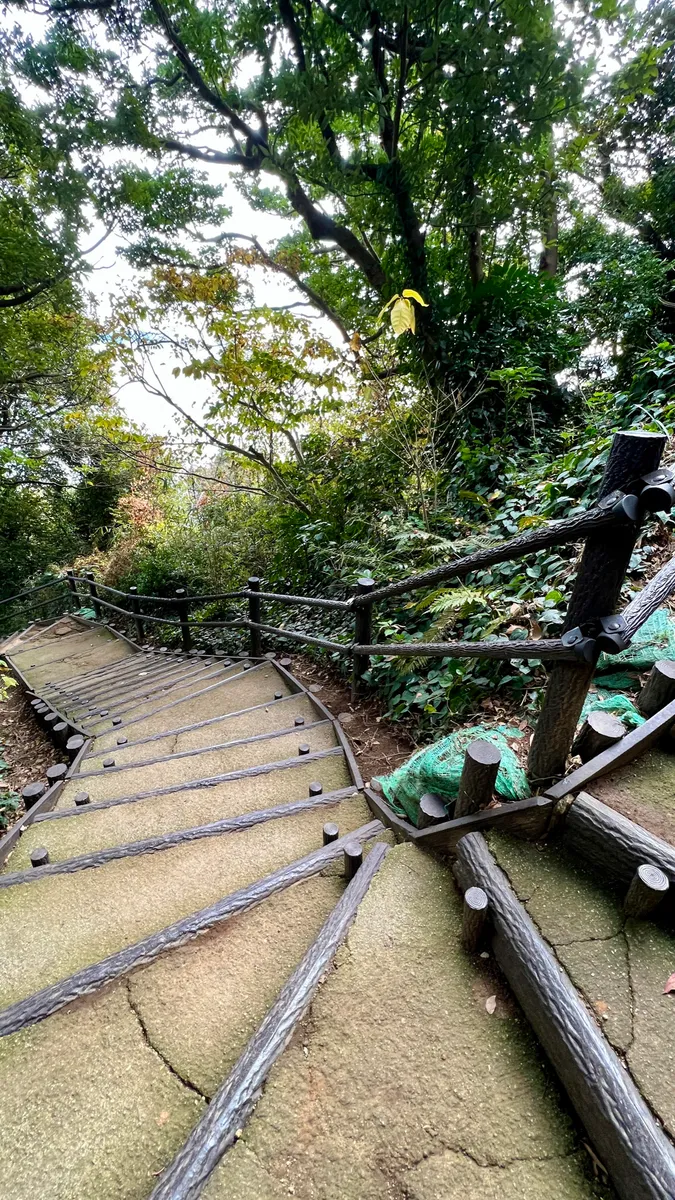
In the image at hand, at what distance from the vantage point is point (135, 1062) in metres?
1.01

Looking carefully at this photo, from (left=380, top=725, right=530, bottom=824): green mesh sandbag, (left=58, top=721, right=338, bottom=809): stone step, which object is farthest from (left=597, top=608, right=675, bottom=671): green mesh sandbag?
(left=58, top=721, right=338, bottom=809): stone step

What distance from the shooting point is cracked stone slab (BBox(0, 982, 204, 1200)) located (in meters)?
0.82

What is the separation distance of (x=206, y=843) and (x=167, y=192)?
7.92 meters

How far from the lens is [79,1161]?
85 cm

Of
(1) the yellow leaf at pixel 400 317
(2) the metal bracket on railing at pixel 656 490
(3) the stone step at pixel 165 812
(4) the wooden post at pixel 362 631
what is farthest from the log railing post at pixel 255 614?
(2) the metal bracket on railing at pixel 656 490

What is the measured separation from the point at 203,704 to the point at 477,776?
2.80 m

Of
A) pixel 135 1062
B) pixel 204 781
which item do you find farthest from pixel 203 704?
pixel 135 1062

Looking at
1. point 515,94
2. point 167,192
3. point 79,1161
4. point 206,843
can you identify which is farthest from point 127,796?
point 167,192

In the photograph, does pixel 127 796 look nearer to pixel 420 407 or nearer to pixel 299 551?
pixel 299 551

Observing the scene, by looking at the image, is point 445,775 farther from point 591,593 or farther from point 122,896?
point 122,896

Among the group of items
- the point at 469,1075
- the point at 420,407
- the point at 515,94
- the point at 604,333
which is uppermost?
the point at 515,94

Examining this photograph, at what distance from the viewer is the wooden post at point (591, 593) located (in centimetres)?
107

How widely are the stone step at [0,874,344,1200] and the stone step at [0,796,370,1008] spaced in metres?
0.22

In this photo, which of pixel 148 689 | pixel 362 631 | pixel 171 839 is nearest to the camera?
pixel 171 839
